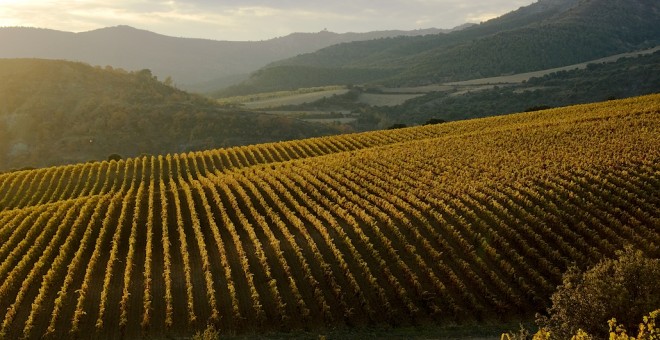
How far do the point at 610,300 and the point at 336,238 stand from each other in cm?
1606

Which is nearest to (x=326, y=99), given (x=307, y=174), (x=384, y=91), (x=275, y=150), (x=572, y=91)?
→ (x=384, y=91)

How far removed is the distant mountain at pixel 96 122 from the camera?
99.0 m

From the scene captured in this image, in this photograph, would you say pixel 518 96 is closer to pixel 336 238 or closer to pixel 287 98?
pixel 287 98

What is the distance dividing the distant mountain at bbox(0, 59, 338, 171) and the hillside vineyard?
5330 cm

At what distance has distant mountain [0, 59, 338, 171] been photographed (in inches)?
3898

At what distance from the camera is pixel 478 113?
11969cm

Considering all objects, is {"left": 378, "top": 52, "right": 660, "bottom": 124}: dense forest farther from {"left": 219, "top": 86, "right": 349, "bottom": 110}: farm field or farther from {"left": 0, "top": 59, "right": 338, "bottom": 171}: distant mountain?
{"left": 0, "top": 59, "right": 338, "bottom": 171}: distant mountain

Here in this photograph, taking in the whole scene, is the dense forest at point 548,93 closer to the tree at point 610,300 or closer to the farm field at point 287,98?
the farm field at point 287,98

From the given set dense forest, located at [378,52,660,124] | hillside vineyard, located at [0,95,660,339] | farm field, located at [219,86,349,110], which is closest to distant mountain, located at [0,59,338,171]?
dense forest, located at [378,52,660,124]

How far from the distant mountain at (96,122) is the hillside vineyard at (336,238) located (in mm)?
53298

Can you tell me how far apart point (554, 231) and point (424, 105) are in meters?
124

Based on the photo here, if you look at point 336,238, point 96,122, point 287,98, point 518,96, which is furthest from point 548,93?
point 336,238

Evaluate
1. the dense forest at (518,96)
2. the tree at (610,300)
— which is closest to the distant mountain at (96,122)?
the dense forest at (518,96)

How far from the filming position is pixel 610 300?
18.1 m
